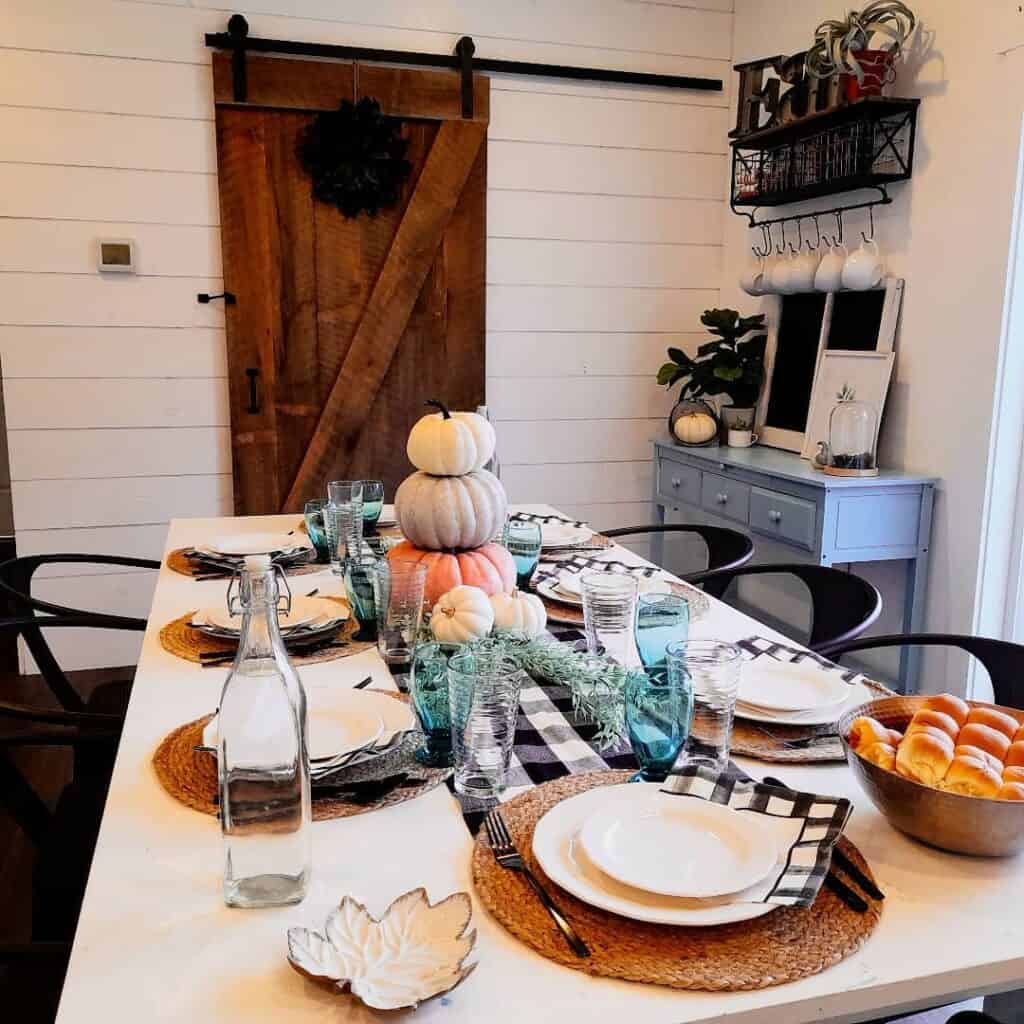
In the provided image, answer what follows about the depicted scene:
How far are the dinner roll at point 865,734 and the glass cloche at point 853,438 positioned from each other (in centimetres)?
203

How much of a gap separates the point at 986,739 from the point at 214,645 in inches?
46.1

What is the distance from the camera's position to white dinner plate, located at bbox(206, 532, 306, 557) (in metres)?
2.19

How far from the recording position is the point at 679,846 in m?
0.95

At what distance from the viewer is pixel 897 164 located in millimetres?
3062

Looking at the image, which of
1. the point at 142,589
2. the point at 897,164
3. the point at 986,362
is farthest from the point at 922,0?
the point at 142,589

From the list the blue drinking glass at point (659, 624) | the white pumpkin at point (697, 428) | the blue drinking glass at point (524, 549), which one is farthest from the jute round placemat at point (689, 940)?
the white pumpkin at point (697, 428)

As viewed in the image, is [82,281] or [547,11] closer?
[82,281]

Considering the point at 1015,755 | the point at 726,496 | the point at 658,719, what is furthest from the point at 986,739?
the point at 726,496

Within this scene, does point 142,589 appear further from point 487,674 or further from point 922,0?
point 922,0

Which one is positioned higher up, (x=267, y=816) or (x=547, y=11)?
(x=547, y=11)

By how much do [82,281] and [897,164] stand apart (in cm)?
287

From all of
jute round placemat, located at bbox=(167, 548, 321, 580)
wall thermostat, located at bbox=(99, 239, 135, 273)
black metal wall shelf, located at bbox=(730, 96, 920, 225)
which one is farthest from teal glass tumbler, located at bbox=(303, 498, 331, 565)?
black metal wall shelf, located at bbox=(730, 96, 920, 225)

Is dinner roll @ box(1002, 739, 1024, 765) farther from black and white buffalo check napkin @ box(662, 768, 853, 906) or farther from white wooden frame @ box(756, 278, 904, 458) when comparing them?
white wooden frame @ box(756, 278, 904, 458)

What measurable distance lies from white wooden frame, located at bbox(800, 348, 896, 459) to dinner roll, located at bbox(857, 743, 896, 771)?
7.34 feet
